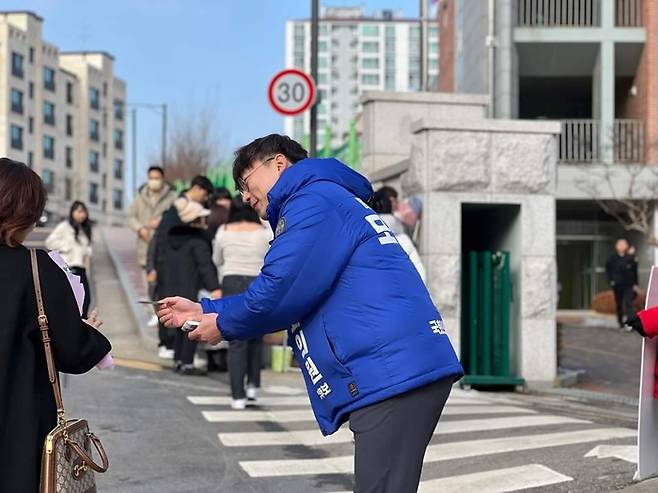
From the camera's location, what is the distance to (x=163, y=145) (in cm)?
4903

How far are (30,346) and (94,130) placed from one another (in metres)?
107

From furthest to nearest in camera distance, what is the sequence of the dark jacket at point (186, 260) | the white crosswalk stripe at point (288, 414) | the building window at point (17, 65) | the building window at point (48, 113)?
the building window at point (48, 113) < the building window at point (17, 65) < the dark jacket at point (186, 260) < the white crosswalk stripe at point (288, 414)

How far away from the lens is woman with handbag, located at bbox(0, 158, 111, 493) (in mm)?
3166

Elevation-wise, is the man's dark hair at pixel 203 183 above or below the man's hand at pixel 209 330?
above

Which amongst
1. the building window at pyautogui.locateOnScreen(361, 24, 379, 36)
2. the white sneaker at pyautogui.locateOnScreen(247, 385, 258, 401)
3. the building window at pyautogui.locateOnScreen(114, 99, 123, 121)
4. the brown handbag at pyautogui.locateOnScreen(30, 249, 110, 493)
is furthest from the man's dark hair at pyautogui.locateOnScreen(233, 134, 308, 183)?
the building window at pyautogui.locateOnScreen(361, 24, 379, 36)

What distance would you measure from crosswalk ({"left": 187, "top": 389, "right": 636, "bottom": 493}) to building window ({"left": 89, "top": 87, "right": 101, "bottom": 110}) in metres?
102

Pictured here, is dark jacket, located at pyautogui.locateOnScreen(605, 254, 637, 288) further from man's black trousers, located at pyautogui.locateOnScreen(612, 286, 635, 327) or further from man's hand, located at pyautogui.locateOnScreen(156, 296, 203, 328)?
man's hand, located at pyautogui.locateOnScreen(156, 296, 203, 328)

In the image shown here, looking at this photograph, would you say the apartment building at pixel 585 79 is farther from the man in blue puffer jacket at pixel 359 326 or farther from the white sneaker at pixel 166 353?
the man in blue puffer jacket at pixel 359 326

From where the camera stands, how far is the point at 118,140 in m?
117

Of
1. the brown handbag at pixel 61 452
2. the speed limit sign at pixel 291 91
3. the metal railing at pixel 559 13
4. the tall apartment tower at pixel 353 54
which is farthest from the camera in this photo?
the tall apartment tower at pixel 353 54

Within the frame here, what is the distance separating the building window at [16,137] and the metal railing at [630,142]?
69.7m

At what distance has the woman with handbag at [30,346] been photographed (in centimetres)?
317

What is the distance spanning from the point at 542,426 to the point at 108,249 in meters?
18.6

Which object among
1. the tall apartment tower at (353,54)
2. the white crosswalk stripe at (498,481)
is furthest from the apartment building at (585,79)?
the tall apartment tower at (353,54)
